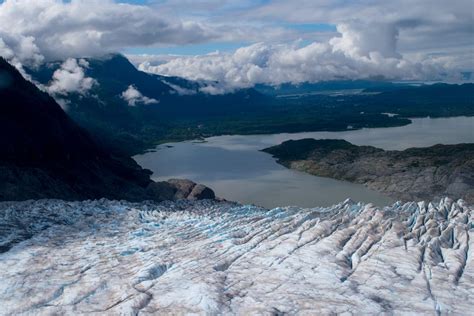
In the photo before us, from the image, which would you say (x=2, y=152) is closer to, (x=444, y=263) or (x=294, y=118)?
(x=444, y=263)

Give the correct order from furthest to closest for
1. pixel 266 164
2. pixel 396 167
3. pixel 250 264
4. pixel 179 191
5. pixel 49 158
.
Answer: pixel 266 164 < pixel 396 167 < pixel 179 191 < pixel 49 158 < pixel 250 264

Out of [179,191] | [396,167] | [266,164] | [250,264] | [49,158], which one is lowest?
[266,164]

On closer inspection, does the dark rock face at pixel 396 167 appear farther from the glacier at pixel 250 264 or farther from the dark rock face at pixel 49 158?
the glacier at pixel 250 264

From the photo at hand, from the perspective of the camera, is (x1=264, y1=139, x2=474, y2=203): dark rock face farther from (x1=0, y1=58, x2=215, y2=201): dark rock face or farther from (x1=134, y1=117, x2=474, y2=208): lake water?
(x1=0, y1=58, x2=215, y2=201): dark rock face

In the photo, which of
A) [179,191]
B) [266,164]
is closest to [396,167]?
[266,164]

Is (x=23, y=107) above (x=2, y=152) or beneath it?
above

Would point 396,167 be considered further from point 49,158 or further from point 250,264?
point 250,264

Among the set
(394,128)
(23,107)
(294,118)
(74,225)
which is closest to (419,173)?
(23,107)

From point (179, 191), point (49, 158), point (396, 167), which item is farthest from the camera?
point (396, 167)
